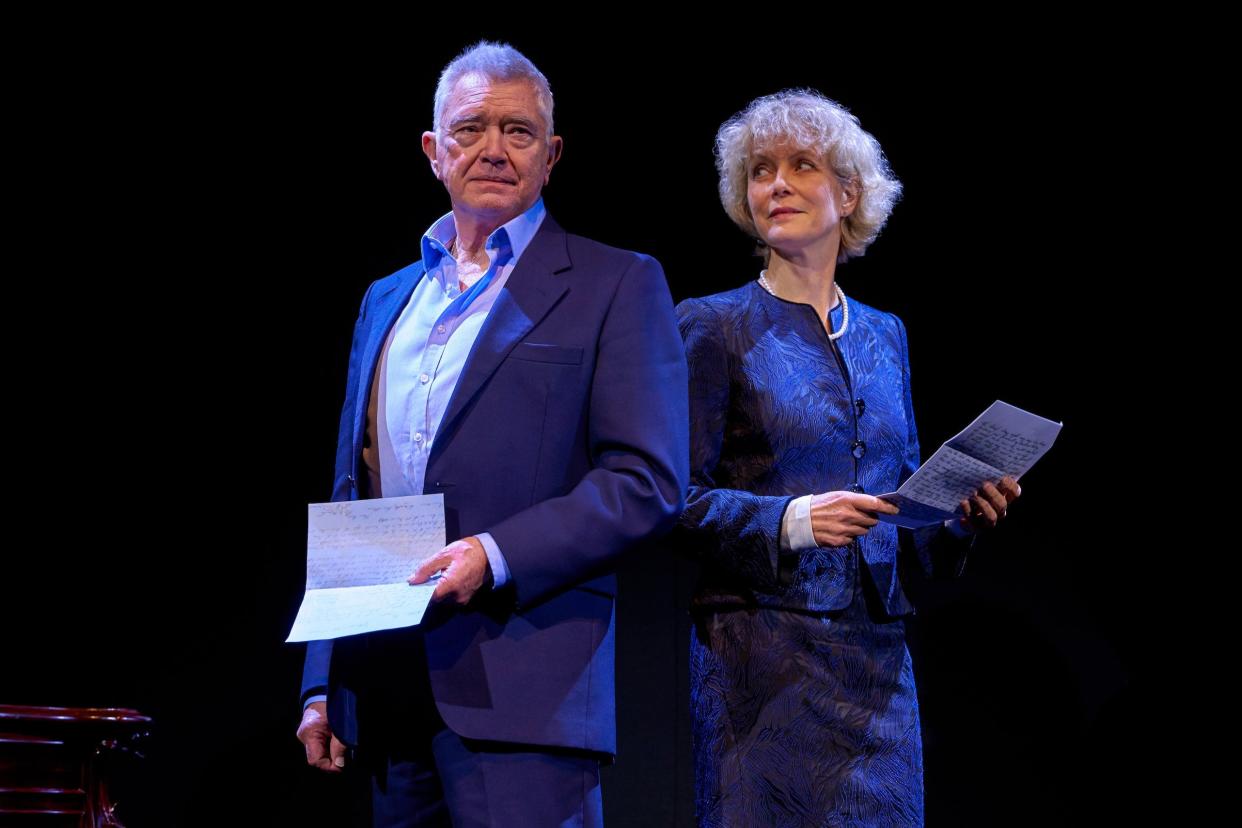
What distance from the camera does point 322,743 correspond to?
1.74 metres

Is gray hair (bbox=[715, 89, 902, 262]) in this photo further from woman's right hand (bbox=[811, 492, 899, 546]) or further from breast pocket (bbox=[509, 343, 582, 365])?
breast pocket (bbox=[509, 343, 582, 365])

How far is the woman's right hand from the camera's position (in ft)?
6.14

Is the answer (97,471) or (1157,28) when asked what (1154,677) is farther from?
(97,471)

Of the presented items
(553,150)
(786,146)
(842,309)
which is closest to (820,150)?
(786,146)

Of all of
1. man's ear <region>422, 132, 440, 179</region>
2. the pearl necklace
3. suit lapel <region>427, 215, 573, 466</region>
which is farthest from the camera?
the pearl necklace

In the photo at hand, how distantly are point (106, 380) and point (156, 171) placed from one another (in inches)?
21.5

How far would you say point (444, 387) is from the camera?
1.70 meters

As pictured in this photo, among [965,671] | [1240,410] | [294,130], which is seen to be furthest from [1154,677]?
[294,130]

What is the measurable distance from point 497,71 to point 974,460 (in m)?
0.94

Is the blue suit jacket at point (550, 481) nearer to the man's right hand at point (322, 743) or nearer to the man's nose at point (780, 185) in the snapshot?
the man's right hand at point (322, 743)

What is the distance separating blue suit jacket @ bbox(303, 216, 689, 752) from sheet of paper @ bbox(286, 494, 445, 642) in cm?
7

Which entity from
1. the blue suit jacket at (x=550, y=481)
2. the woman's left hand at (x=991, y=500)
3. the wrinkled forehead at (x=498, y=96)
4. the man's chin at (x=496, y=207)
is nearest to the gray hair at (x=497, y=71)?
the wrinkled forehead at (x=498, y=96)

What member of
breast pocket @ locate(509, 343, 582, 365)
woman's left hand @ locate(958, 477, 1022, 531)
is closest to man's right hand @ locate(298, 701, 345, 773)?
breast pocket @ locate(509, 343, 582, 365)

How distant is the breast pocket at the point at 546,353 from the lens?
1667 millimetres
